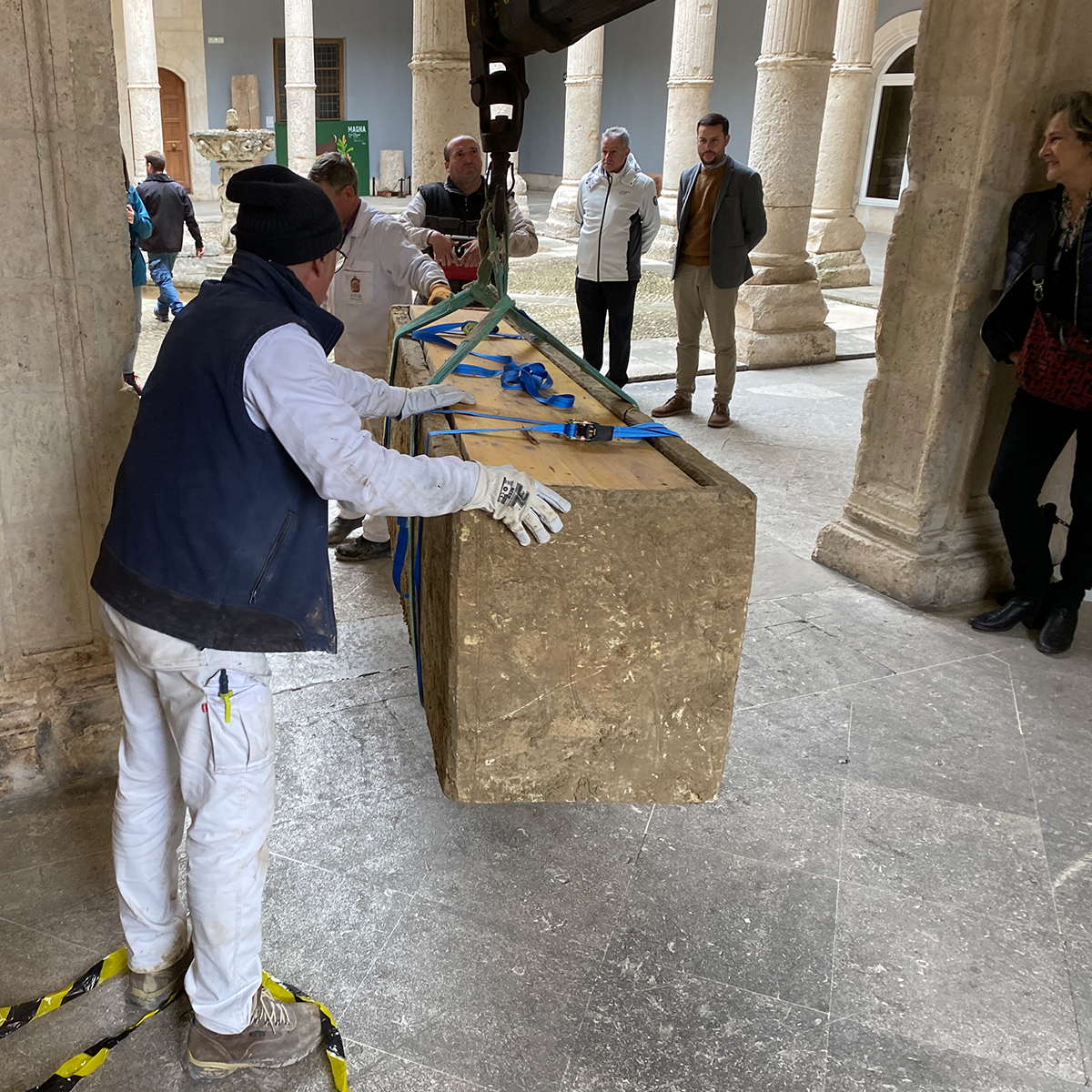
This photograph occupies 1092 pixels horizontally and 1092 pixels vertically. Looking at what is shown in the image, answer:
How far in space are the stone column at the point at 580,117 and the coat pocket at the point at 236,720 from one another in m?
14.2

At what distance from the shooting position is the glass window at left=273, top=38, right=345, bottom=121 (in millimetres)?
23000

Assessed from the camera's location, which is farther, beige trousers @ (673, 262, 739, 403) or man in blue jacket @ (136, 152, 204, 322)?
man in blue jacket @ (136, 152, 204, 322)

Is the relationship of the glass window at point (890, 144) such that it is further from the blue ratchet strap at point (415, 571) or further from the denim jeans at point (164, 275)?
the blue ratchet strap at point (415, 571)

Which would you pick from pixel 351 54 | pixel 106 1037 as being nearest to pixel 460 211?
pixel 106 1037

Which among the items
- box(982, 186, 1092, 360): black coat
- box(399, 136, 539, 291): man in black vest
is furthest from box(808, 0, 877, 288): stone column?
box(982, 186, 1092, 360): black coat

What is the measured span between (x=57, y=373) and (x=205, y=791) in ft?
4.54

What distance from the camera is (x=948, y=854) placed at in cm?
274

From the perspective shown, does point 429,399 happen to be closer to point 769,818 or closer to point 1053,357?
point 769,818

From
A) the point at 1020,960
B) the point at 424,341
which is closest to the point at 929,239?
the point at 424,341

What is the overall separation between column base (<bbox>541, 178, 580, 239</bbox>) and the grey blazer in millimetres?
9680

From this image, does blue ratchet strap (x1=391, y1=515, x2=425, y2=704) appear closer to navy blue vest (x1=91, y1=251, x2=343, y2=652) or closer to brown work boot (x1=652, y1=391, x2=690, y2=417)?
navy blue vest (x1=91, y1=251, x2=343, y2=652)

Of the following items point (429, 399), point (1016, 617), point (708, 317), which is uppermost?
point (429, 399)

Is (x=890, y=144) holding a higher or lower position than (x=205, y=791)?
higher

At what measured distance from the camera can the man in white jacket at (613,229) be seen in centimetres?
654
